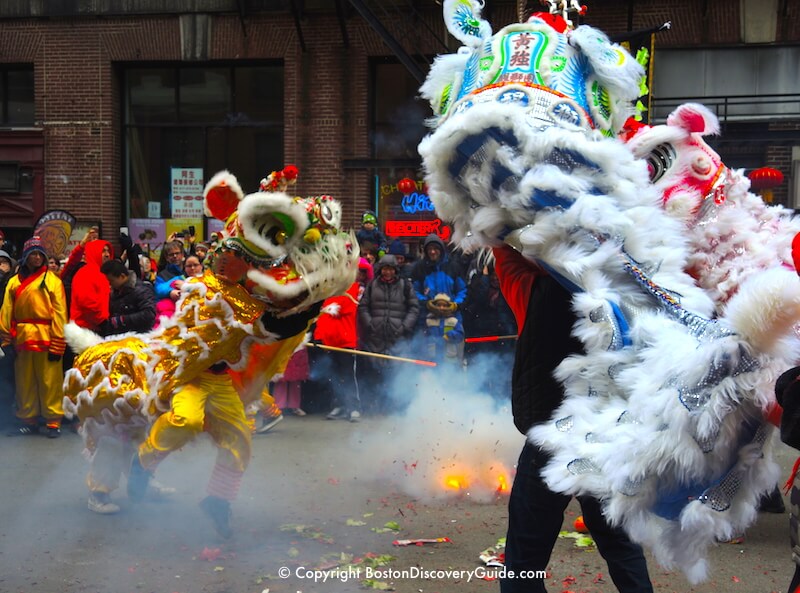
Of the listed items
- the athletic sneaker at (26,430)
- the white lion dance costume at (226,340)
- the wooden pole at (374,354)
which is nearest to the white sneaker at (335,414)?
the wooden pole at (374,354)

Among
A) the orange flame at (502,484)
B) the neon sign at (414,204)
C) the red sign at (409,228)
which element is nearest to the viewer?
the orange flame at (502,484)

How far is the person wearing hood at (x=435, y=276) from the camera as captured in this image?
32.1ft

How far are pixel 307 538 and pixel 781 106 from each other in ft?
37.0

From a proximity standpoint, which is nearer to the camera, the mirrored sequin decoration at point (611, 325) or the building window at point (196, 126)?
the mirrored sequin decoration at point (611, 325)

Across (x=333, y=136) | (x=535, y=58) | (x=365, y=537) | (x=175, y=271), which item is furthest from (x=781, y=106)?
(x=535, y=58)

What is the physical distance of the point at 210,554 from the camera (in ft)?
16.6

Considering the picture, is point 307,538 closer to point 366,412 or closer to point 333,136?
point 366,412

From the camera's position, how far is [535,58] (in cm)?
313

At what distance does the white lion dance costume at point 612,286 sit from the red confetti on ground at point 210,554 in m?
2.73

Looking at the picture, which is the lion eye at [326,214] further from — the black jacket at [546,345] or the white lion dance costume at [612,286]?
the black jacket at [546,345]

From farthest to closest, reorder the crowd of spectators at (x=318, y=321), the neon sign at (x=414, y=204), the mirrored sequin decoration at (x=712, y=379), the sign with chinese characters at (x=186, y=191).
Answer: the sign with chinese characters at (x=186, y=191), the neon sign at (x=414, y=204), the crowd of spectators at (x=318, y=321), the mirrored sequin decoration at (x=712, y=379)

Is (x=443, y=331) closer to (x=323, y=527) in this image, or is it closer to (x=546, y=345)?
(x=323, y=527)

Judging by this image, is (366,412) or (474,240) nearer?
(474,240)

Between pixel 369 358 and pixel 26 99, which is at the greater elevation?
pixel 26 99
